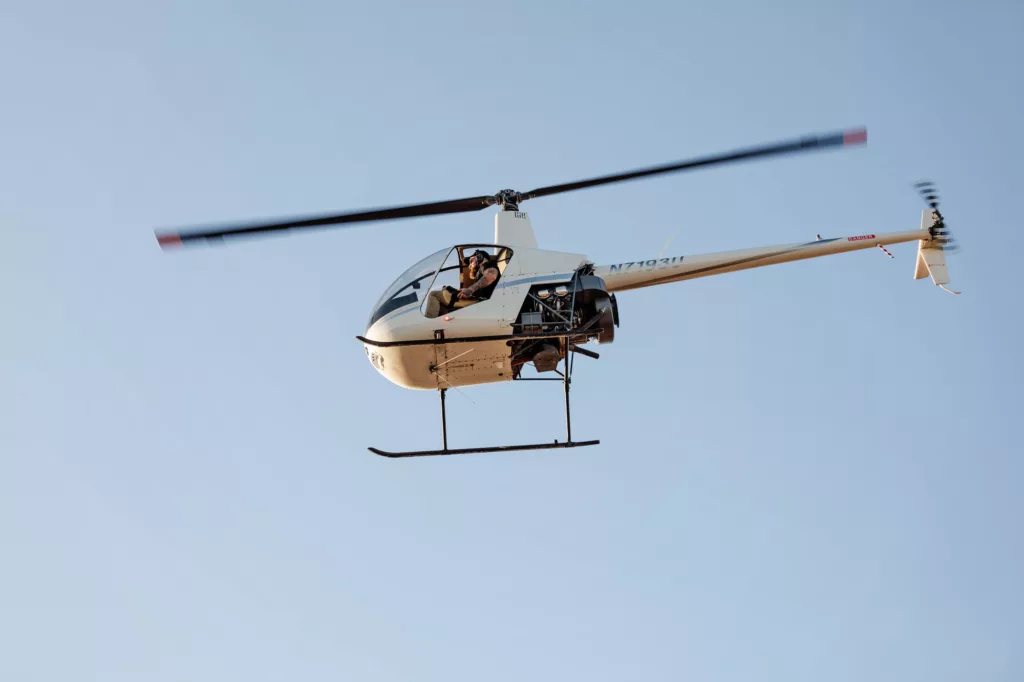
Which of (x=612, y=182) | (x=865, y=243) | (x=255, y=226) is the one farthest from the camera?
(x=865, y=243)

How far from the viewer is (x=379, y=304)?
55.8 ft

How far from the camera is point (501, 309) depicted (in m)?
16.6

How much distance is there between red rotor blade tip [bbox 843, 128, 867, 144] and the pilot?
524 centimetres

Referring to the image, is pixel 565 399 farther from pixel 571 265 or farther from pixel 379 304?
pixel 379 304

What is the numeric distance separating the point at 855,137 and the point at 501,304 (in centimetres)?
548

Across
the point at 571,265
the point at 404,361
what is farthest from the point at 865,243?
the point at 404,361

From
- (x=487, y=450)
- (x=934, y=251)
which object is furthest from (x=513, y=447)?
(x=934, y=251)

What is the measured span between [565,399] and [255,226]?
16.4ft

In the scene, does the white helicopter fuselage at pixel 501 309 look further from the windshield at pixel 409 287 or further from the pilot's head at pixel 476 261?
the pilot's head at pixel 476 261

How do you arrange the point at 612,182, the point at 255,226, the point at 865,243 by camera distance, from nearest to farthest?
1. the point at 255,226
2. the point at 612,182
3. the point at 865,243

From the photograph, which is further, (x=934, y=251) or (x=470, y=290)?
(x=934, y=251)

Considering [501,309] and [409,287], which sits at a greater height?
[409,287]

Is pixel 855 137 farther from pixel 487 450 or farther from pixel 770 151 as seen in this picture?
pixel 487 450

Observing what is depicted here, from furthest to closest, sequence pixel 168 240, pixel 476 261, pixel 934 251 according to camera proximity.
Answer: pixel 934 251 < pixel 476 261 < pixel 168 240
